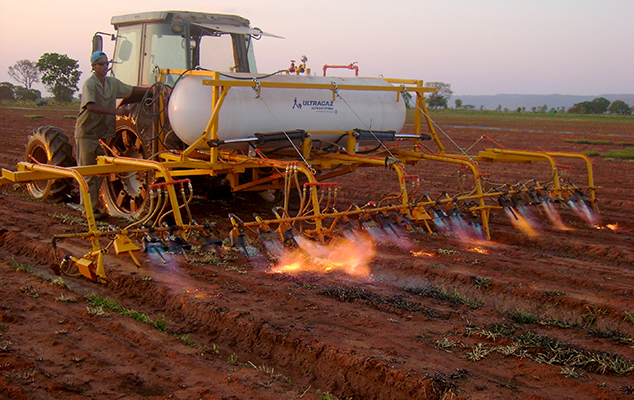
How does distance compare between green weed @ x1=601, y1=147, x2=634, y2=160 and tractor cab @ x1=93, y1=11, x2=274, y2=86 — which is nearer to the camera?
tractor cab @ x1=93, y1=11, x2=274, y2=86

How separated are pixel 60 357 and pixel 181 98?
11.7 ft

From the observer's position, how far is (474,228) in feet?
24.4

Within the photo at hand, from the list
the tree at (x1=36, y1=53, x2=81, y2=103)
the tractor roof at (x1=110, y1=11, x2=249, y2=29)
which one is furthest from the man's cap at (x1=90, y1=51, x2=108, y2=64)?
the tree at (x1=36, y1=53, x2=81, y2=103)

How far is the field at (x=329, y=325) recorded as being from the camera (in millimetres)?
3598

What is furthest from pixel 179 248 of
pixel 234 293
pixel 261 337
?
pixel 261 337

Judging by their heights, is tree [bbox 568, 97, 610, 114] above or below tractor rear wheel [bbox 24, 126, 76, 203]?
above

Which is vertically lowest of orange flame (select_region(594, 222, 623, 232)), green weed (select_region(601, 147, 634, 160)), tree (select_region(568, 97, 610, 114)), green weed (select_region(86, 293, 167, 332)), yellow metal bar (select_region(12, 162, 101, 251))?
green weed (select_region(86, 293, 167, 332))

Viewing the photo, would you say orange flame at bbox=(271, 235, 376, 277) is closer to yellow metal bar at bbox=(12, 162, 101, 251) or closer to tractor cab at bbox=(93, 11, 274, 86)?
yellow metal bar at bbox=(12, 162, 101, 251)

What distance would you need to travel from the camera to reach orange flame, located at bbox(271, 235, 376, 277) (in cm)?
590

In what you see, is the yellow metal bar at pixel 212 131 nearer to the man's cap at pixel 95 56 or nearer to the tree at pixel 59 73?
the man's cap at pixel 95 56

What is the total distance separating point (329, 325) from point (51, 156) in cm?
541

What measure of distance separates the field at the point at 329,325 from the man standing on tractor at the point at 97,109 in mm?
966

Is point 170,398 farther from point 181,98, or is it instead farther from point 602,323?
point 181,98

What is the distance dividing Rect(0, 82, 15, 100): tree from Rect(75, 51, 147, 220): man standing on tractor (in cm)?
5489
